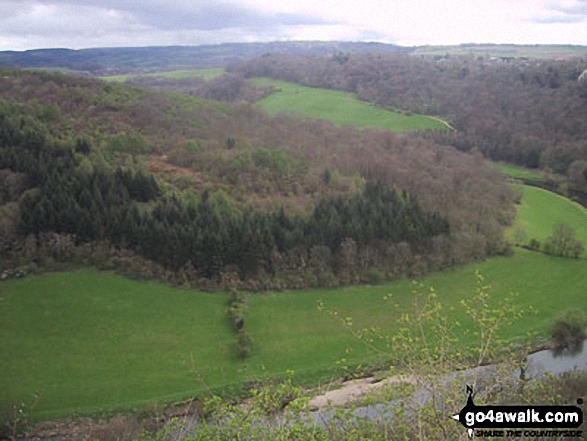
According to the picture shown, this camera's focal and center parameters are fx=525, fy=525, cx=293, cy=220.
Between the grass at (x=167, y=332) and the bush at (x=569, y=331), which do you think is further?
the bush at (x=569, y=331)

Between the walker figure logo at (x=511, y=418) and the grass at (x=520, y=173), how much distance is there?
73.8 metres

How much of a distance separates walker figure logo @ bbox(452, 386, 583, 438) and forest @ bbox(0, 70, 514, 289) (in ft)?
103

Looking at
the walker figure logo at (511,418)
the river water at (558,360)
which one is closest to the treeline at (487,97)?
the river water at (558,360)

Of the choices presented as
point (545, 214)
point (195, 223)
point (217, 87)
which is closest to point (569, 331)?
point (545, 214)

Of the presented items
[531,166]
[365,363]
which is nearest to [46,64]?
[531,166]

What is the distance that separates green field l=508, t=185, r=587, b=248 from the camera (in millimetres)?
55656

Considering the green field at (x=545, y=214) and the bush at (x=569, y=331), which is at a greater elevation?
the green field at (x=545, y=214)

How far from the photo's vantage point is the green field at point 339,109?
100000 mm

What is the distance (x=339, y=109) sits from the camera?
4313 inches

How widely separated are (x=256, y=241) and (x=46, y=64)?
128 meters

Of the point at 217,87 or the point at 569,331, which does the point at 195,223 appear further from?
the point at 217,87

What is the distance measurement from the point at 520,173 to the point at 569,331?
51.1 metres

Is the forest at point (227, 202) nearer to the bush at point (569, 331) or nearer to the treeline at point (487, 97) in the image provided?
the bush at point (569, 331)

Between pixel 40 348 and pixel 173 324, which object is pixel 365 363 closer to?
pixel 173 324
